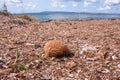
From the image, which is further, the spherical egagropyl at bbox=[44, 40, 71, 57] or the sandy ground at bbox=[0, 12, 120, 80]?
the spherical egagropyl at bbox=[44, 40, 71, 57]

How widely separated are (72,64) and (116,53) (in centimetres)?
136

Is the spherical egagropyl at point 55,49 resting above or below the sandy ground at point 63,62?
above

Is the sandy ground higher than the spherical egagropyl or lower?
lower

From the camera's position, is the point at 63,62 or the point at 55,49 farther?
the point at 55,49

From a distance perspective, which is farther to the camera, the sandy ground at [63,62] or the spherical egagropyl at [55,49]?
the spherical egagropyl at [55,49]

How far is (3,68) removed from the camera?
23.4 feet

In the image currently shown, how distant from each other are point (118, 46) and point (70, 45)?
136 cm

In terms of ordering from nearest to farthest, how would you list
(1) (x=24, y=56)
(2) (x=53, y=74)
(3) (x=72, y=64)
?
1. (2) (x=53, y=74)
2. (3) (x=72, y=64)
3. (1) (x=24, y=56)

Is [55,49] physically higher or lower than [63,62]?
higher

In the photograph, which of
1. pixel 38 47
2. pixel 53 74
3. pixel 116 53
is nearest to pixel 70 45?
pixel 38 47

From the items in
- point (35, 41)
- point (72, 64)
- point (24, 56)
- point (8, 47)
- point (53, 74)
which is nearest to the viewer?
point (53, 74)

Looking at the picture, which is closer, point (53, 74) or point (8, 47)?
point (53, 74)

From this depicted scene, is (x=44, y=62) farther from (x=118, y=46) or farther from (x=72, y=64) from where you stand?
(x=118, y=46)

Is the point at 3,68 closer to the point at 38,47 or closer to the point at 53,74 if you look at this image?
the point at 53,74
